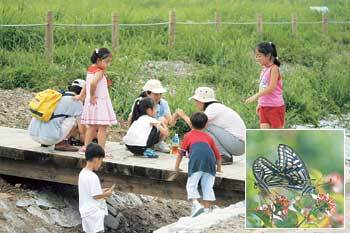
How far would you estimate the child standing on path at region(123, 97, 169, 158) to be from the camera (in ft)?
32.5

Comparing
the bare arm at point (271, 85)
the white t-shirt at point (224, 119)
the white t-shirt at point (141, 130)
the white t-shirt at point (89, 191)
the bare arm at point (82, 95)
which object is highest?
the bare arm at point (271, 85)

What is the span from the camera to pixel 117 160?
9.73 metres

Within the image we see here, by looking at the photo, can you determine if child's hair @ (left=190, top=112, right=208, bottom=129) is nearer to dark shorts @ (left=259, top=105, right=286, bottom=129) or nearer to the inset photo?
dark shorts @ (left=259, top=105, right=286, bottom=129)

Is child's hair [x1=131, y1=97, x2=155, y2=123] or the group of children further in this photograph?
child's hair [x1=131, y1=97, x2=155, y2=123]

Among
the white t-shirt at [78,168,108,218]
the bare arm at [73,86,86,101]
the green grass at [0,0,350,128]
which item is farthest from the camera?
the green grass at [0,0,350,128]

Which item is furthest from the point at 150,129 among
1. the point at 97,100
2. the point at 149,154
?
the point at 97,100

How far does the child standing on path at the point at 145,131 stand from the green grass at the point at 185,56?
461 centimetres

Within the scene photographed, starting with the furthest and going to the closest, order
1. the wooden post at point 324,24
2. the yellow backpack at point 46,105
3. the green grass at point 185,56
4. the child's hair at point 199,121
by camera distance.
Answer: the wooden post at point 324,24, the green grass at point 185,56, the yellow backpack at point 46,105, the child's hair at point 199,121

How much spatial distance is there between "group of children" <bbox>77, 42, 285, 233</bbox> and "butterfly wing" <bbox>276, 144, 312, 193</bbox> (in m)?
1.67

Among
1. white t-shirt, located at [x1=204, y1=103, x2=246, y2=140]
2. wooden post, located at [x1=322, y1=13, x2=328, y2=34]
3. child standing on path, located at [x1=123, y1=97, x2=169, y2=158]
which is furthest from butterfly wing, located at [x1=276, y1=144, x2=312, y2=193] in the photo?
wooden post, located at [x1=322, y1=13, x2=328, y2=34]

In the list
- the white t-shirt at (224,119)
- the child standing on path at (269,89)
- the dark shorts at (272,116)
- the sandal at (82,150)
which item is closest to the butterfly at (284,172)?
the child standing on path at (269,89)

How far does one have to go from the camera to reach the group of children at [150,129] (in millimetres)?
8188

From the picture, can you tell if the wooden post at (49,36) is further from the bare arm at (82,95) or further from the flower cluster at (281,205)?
the flower cluster at (281,205)

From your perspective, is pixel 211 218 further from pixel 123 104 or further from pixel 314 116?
pixel 314 116
